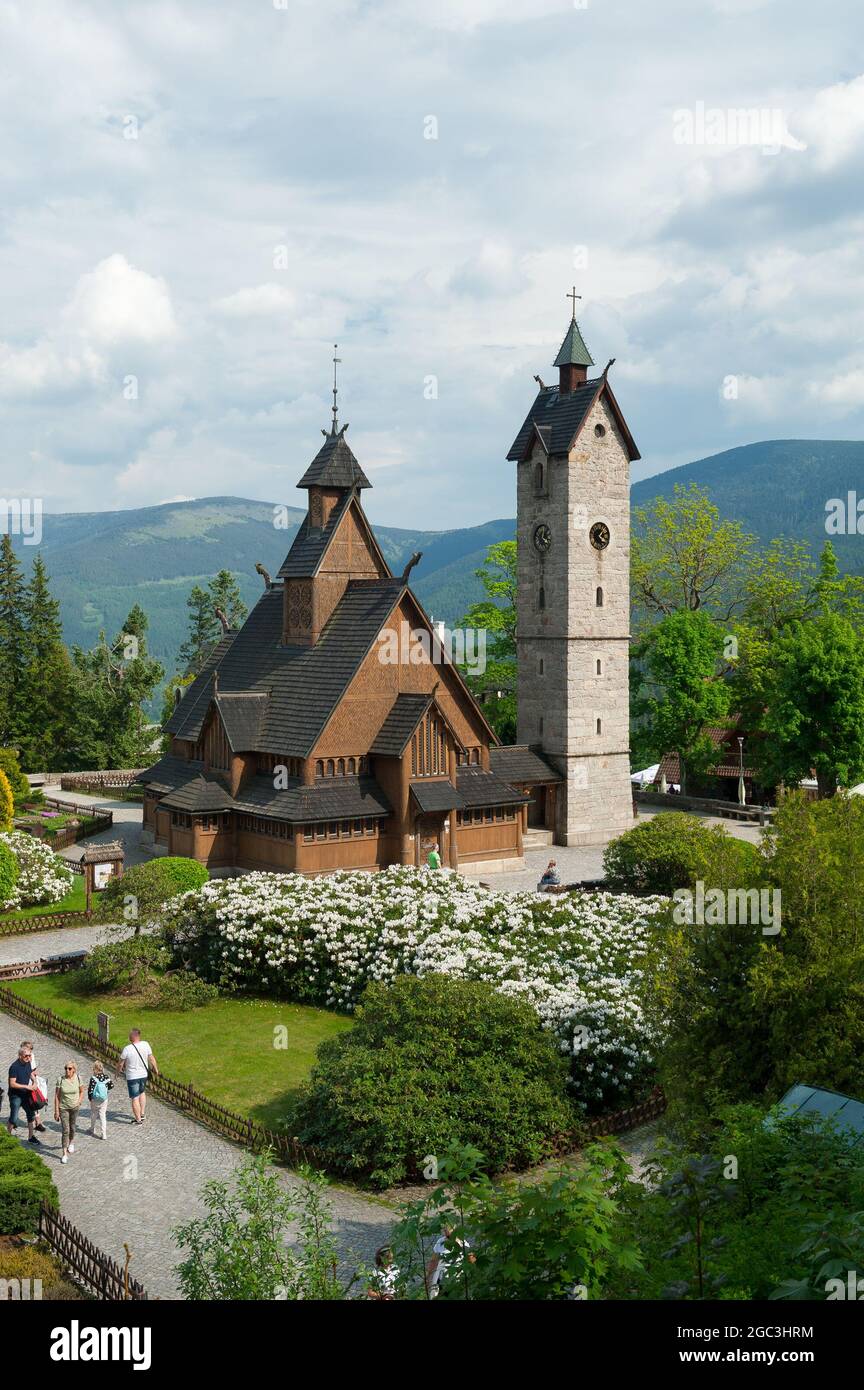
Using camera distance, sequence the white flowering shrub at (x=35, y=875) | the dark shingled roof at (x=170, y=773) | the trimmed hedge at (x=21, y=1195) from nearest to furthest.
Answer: the trimmed hedge at (x=21, y=1195) < the white flowering shrub at (x=35, y=875) < the dark shingled roof at (x=170, y=773)

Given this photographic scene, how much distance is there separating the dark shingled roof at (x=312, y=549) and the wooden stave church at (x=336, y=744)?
0.08 metres

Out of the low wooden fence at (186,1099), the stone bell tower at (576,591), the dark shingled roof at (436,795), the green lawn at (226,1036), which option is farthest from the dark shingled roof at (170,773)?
the low wooden fence at (186,1099)

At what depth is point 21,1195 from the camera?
16.0 metres

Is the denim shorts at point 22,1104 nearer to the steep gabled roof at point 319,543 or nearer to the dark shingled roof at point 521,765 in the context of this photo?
the steep gabled roof at point 319,543

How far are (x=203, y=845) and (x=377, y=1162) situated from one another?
22.8 meters

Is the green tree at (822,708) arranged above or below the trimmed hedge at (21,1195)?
above

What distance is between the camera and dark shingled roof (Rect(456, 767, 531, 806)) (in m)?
41.9

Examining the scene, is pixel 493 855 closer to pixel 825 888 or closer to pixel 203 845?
pixel 203 845

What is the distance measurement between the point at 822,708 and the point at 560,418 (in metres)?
17.6

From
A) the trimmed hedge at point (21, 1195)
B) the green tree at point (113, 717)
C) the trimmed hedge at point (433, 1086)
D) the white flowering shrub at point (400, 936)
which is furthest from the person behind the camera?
the green tree at point (113, 717)

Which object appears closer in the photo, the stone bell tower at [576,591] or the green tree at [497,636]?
the stone bell tower at [576,591]

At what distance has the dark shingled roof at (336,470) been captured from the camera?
43188mm

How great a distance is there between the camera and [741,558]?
6838 cm

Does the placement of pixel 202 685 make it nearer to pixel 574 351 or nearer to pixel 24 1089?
pixel 574 351
